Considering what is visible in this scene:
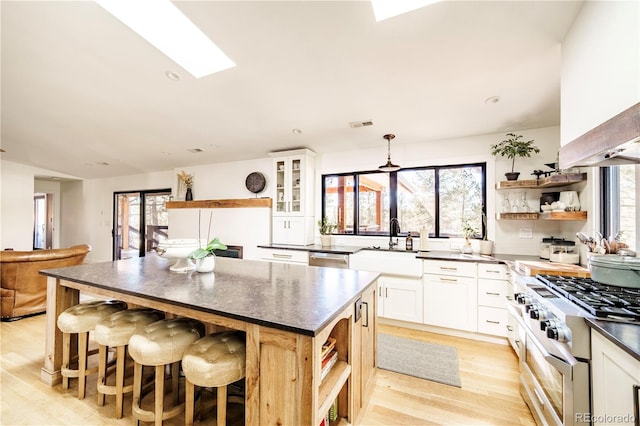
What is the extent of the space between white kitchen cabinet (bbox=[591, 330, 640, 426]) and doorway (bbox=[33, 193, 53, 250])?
11.0 metres

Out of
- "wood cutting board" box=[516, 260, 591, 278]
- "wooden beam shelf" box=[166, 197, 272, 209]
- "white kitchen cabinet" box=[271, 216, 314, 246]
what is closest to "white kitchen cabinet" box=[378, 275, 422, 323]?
"wood cutting board" box=[516, 260, 591, 278]

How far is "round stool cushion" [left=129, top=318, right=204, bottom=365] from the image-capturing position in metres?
1.44

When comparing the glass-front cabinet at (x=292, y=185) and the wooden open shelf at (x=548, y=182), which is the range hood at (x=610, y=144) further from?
the glass-front cabinet at (x=292, y=185)

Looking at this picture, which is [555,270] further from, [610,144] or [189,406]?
[189,406]

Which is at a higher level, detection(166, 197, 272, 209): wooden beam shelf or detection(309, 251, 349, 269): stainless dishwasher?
detection(166, 197, 272, 209): wooden beam shelf

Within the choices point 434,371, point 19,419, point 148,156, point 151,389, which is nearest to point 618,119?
point 434,371

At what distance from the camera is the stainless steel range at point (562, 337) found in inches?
45.4

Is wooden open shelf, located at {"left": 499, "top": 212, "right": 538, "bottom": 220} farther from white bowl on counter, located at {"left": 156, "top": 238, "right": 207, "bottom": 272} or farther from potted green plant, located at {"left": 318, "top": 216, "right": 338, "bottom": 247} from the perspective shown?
white bowl on counter, located at {"left": 156, "top": 238, "right": 207, "bottom": 272}

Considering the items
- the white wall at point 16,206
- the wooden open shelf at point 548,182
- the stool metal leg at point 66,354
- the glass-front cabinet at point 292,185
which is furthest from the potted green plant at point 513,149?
the white wall at point 16,206

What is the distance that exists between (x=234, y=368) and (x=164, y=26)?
8.55ft

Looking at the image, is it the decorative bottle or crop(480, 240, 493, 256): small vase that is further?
the decorative bottle

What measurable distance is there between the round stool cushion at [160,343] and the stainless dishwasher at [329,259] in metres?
2.15

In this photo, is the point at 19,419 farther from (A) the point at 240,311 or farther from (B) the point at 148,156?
(B) the point at 148,156

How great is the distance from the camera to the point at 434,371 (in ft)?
7.45
